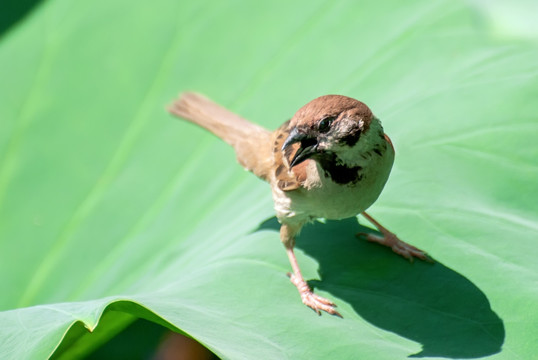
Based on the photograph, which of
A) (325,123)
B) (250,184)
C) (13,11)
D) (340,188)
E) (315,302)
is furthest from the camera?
(13,11)

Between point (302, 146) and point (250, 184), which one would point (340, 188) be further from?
point (250, 184)

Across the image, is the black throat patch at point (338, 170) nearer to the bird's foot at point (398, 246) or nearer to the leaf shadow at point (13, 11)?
the bird's foot at point (398, 246)

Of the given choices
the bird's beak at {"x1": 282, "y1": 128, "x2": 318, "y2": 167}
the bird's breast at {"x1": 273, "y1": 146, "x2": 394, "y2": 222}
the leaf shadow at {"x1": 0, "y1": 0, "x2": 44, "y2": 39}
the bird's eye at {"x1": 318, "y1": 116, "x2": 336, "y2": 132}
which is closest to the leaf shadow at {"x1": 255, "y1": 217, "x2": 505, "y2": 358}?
the bird's breast at {"x1": 273, "y1": 146, "x2": 394, "y2": 222}

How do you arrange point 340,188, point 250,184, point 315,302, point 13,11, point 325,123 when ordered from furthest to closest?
point 13,11
point 250,184
point 340,188
point 325,123
point 315,302

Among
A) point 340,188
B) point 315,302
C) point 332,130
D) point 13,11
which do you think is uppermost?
point 13,11

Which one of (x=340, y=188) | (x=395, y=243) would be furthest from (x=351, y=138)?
(x=395, y=243)

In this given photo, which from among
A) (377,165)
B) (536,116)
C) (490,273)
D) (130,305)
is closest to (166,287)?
(130,305)

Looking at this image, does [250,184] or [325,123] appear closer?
[325,123]

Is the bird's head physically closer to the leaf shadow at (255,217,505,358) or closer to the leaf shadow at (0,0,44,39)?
the leaf shadow at (255,217,505,358)
